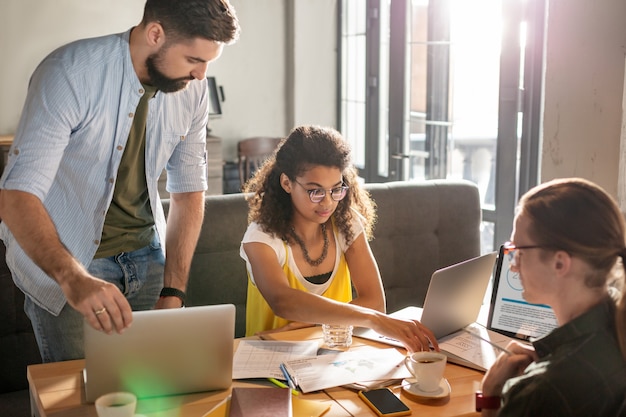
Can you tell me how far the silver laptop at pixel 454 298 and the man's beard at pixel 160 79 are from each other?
0.81 m

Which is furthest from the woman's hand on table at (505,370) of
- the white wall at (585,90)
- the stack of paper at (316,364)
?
the white wall at (585,90)

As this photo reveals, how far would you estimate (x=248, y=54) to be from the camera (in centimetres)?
576

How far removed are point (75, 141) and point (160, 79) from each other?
27 centimetres

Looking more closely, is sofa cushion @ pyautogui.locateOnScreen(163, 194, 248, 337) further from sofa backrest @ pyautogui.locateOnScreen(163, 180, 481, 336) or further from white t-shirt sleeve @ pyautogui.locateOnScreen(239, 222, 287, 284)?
white t-shirt sleeve @ pyautogui.locateOnScreen(239, 222, 287, 284)

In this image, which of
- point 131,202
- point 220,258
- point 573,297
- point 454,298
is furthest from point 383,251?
point 573,297

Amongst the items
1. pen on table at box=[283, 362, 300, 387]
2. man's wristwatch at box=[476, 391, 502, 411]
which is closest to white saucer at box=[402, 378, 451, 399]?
man's wristwatch at box=[476, 391, 502, 411]

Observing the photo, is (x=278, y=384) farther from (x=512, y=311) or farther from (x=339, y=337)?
(x=512, y=311)

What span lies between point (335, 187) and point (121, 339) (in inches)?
35.2

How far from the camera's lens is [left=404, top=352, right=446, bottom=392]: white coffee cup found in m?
1.61

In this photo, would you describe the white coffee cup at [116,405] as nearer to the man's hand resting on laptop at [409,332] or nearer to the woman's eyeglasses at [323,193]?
the man's hand resting on laptop at [409,332]

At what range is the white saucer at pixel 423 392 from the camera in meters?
1.61

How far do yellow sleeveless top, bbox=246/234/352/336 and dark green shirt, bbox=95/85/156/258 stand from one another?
0.42 metres

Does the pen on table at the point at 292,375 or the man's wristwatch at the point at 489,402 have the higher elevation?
the man's wristwatch at the point at 489,402

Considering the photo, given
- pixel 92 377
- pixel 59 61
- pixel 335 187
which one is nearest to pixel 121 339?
pixel 92 377
